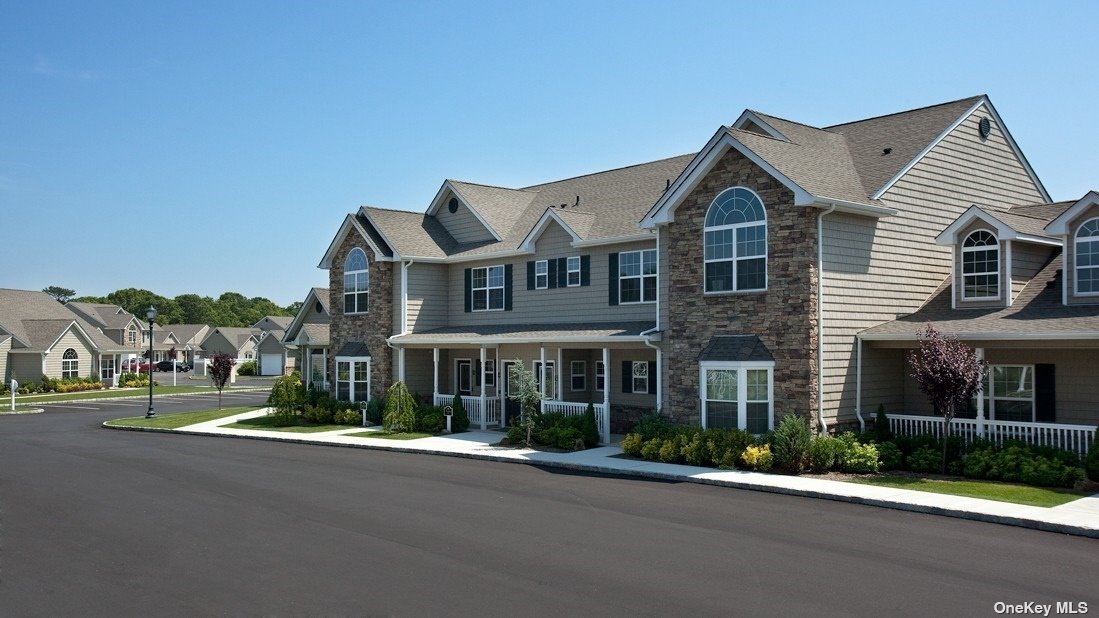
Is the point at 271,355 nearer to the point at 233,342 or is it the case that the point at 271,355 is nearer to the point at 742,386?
the point at 233,342

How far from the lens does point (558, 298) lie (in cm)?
2906

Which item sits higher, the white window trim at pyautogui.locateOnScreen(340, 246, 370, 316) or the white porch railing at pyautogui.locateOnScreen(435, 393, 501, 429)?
the white window trim at pyautogui.locateOnScreen(340, 246, 370, 316)

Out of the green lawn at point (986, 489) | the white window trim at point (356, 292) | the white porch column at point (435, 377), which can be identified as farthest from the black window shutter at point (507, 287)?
the green lawn at point (986, 489)

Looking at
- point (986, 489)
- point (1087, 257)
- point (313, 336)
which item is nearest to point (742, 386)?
point (986, 489)

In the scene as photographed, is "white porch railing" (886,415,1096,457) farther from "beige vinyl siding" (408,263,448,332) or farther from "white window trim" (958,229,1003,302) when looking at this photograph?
"beige vinyl siding" (408,263,448,332)

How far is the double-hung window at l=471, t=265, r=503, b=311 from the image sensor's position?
3159 centimetres

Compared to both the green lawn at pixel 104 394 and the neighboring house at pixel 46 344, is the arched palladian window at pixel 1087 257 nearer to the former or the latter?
the green lawn at pixel 104 394

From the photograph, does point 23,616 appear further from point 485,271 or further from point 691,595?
point 485,271

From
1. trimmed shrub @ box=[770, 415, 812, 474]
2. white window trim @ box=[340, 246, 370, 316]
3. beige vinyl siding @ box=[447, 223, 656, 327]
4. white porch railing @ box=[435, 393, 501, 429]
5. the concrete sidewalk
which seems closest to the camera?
the concrete sidewalk

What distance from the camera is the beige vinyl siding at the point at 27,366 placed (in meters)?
58.0

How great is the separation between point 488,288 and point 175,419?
1572cm

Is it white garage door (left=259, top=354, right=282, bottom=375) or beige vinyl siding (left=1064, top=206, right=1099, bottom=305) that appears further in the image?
white garage door (left=259, top=354, right=282, bottom=375)

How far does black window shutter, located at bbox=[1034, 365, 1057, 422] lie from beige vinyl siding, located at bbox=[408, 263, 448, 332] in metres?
19.8

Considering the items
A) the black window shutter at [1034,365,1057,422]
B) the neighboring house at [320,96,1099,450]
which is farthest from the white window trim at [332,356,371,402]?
the black window shutter at [1034,365,1057,422]
